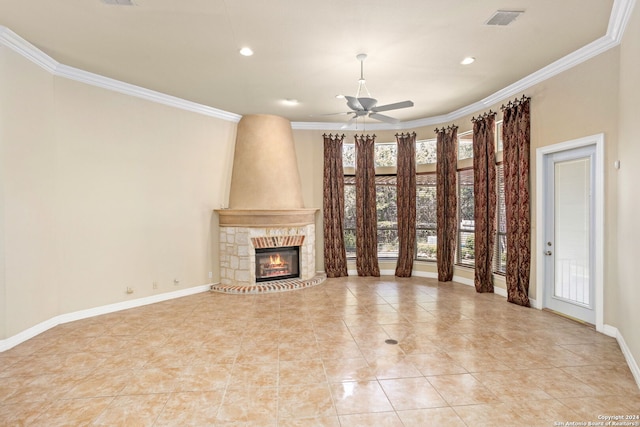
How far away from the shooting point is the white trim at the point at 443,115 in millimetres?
3454

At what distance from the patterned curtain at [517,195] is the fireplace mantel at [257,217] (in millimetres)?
3688

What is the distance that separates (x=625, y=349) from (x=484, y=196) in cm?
297

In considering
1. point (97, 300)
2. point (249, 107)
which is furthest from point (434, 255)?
point (97, 300)

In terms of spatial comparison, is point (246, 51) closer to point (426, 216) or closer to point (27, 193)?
point (27, 193)

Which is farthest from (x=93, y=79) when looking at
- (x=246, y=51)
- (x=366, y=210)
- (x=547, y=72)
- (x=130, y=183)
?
(x=547, y=72)

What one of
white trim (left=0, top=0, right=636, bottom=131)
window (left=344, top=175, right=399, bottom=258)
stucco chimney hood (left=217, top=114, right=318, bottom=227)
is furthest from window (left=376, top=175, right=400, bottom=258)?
stucco chimney hood (left=217, top=114, right=318, bottom=227)

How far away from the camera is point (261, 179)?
6484 millimetres

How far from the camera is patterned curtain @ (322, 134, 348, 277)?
23.8ft

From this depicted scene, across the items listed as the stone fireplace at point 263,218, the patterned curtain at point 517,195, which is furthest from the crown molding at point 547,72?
the stone fireplace at point 263,218

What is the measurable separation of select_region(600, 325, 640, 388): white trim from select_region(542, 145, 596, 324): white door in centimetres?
26

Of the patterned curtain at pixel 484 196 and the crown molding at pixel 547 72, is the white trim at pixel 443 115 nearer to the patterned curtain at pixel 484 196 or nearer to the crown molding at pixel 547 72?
the crown molding at pixel 547 72

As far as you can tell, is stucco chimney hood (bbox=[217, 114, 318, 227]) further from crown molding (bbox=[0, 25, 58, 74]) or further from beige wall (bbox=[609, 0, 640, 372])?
beige wall (bbox=[609, 0, 640, 372])

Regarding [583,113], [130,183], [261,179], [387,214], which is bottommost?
[387,214]

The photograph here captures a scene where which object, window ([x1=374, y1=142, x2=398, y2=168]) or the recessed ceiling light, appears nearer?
the recessed ceiling light
